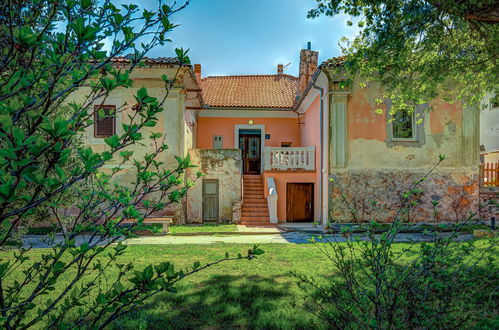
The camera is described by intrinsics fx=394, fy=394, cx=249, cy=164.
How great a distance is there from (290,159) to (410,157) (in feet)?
14.7

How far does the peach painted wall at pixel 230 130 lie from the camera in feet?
65.9

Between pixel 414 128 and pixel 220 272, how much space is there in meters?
10.6

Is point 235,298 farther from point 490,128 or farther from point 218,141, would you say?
point 490,128

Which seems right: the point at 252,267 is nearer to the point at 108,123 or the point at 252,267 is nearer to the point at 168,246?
the point at 168,246

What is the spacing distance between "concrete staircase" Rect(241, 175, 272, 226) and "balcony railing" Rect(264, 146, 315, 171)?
1.29 metres

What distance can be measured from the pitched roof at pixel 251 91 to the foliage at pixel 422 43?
1198 cm

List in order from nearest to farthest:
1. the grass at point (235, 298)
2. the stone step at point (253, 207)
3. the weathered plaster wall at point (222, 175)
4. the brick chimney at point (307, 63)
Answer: the grass at point (235, 298)
the weathered plaster wall at point (222, 175)
the stone step at point (253, 207)
the brick chimney at point (307, 63)

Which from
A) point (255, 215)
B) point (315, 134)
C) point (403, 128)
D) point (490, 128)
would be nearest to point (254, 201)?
point (255, 215)

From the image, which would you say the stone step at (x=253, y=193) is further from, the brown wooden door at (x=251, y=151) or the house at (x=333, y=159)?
the brown wooden door at (x=251, y=151)

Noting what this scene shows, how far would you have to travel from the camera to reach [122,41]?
67.3 inches

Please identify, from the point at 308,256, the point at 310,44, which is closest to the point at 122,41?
the point at 308,256

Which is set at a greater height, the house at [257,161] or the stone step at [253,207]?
the house at [257,161]

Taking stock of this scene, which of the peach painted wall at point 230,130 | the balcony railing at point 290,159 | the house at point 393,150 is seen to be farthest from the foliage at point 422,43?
the peach painted wall at point 230,130

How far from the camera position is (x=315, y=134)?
16.0 m
